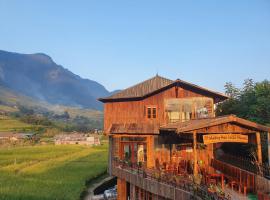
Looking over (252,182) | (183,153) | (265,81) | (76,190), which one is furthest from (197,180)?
(76,190)

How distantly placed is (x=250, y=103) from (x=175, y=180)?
1389 centimetres

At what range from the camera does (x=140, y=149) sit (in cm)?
2781

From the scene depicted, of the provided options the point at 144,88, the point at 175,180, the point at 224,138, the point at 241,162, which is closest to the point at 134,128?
the point at 144,88

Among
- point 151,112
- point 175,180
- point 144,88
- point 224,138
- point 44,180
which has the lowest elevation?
point 44,180

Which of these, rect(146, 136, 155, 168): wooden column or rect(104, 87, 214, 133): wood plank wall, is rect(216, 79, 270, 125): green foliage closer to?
rect(104, 87, 214, 133): wood plank wall

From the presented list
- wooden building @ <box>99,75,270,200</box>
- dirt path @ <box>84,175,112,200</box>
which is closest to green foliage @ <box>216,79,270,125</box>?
wooden building @ <box>99,75,270,200</box>

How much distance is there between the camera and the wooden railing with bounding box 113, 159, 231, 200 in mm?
13414

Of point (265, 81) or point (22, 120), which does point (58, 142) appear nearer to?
point (22, 120)

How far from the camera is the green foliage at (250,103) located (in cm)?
2645

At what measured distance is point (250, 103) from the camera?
28.6m

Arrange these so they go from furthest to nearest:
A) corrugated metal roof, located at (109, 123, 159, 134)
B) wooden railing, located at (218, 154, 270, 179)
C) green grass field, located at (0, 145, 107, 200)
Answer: green grass field, located at (0, 145, 107, 200) → corrugated metal roof, located at (109, 123, 159, 134) → wooden railing, located at (218, 154, 270, 179)

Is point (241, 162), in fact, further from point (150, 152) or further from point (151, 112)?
point (151, 112)

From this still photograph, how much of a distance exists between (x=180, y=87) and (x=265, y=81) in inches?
291

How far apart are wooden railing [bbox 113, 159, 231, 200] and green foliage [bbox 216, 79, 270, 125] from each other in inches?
387
